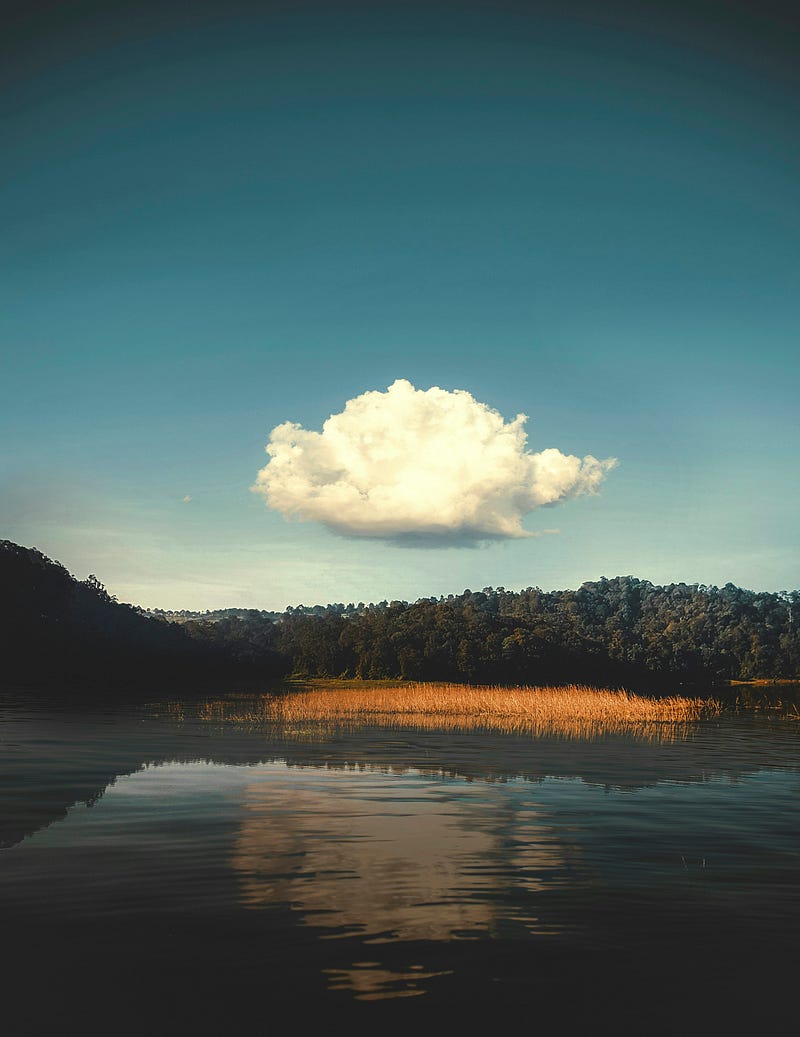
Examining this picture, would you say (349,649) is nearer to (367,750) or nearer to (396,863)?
(367,750)

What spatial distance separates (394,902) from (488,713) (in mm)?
45747

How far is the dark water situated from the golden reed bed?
20.5m

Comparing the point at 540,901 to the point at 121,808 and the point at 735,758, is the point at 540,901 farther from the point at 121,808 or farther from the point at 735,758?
the point at 735,758

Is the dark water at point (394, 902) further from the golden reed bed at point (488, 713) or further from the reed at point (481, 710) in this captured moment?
the reed at point (481, 710)

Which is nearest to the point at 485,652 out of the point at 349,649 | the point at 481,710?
the point at 349,649

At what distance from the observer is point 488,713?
57875 mm

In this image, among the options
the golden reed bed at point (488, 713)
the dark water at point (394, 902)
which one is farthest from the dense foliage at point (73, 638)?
the dark water at point (394, 902)

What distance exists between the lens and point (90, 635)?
12694cm

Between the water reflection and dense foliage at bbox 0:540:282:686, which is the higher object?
dense foliage at bbox 0:540:282:686

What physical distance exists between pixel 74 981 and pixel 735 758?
30975mm

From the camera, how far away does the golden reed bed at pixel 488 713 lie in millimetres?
48625

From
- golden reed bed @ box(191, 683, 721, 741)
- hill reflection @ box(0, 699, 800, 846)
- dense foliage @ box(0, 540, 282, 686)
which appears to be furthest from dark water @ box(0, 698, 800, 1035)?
dense foliage @ box(0, 540, 282, 686)

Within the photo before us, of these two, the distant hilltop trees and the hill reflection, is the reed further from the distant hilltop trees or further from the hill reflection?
the distant hilltop trees

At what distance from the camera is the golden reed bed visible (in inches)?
1914
